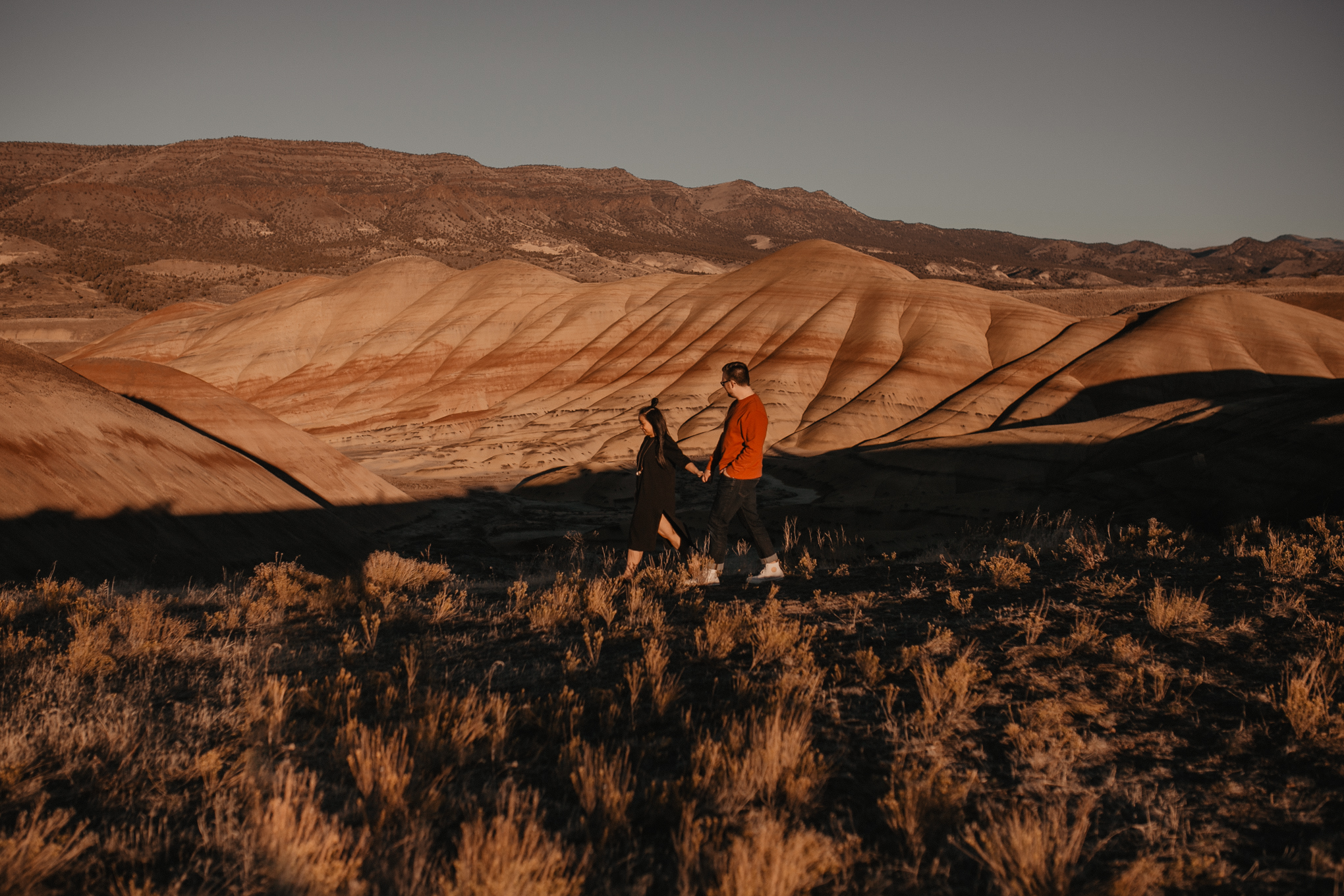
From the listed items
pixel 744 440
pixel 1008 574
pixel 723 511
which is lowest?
pixel 1008 574

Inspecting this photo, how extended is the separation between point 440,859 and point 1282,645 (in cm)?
531

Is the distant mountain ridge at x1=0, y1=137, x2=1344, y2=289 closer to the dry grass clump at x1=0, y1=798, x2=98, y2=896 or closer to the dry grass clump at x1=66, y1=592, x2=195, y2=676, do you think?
the dry grass clump at x1=66, y1=592, x2=195, y2=676

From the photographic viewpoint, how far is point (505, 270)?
67.6 m

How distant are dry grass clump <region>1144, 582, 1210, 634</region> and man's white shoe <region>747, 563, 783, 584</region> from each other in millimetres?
3263

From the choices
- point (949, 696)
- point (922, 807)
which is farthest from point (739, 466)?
point (922, 807)

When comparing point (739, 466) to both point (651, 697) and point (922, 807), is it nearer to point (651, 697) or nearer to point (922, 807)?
point (651, 697)

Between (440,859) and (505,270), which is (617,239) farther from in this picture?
(440,859)

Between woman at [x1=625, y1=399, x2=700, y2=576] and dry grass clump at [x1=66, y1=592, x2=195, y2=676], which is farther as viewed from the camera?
woman at [x1=625, y1=399, x2=700, y2=576]

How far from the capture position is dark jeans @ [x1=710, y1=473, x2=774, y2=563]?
736 cm

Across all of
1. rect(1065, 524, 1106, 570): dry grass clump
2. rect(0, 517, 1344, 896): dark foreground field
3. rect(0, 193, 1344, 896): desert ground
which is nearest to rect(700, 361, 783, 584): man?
rect(0, 193, 1344, 896): desert ground

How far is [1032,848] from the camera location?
2.82m

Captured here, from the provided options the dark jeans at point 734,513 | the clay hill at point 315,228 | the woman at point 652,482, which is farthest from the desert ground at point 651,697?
the clay hill at point 315,228

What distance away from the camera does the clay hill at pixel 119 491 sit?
970cm

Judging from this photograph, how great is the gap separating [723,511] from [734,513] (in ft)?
0.50
